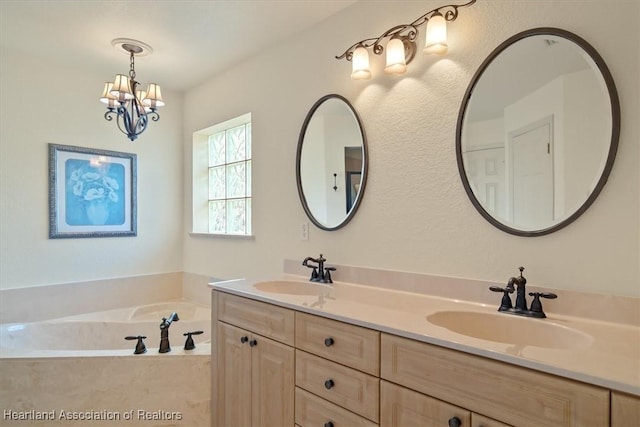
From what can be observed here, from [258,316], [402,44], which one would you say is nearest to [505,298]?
[258,316]

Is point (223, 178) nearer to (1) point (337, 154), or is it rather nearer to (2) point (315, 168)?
(2) point (315, 168)

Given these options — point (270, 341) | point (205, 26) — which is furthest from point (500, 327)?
point (205, 26)

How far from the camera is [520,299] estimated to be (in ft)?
4.48

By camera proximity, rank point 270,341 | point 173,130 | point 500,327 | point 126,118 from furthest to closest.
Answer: point 173,130, point 126,118, point 270,341, point 500,327

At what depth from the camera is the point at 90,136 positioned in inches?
117

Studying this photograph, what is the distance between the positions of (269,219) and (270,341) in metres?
1.05

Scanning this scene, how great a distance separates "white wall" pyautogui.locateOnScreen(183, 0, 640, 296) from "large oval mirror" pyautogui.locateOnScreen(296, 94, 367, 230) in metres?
0.06

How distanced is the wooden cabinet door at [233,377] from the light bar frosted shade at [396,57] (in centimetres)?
148

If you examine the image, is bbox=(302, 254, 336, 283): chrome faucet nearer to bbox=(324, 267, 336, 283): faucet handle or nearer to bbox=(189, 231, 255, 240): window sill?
bbox=(324, 267, 336, 283): faucet handle

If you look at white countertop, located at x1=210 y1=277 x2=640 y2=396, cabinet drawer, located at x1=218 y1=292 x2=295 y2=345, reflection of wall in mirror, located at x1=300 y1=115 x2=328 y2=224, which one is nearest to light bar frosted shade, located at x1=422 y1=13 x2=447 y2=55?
reflection of wall in mirror, located at x1=300 y1=115 x2=328 y2=224

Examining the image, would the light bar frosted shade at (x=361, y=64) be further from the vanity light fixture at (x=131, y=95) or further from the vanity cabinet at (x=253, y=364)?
the vanity light fixture at (x=131, y=95)

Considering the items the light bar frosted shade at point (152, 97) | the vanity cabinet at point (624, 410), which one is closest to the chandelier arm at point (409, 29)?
the light bar frosted shade at point (152, 97)

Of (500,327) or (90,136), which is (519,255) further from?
(90,136)

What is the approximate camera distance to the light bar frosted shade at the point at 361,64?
6.17 ft
